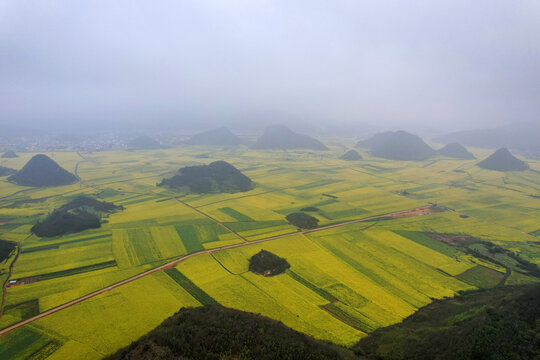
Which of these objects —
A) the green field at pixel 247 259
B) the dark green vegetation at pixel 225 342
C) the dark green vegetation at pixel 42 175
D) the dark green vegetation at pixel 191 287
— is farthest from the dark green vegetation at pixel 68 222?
the dark green vegetation at pixel 225 342

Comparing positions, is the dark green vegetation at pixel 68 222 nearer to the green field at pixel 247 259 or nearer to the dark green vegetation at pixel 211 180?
the green field at pixel 247 259

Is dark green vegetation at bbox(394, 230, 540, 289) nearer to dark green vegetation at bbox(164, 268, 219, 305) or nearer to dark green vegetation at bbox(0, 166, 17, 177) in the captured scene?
dark green vegetation at bbox(164, 268, 219, 305)

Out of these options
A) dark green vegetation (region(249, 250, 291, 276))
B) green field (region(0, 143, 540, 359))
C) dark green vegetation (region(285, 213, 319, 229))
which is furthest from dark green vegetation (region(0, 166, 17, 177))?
dark green vegetation (region(249, 250, 291, 276))

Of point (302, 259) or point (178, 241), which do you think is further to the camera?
point (178, 241)

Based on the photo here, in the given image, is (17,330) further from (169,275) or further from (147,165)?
(147,165)

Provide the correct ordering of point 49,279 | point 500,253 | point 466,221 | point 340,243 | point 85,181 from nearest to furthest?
point 49,279
point 500,253
point 340,243
point 466,221
point 85,181

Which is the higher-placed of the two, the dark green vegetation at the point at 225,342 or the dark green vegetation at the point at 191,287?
the dark green vegetation at the point at 225,342

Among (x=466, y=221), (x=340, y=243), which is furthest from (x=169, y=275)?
(x=466, y=221)
